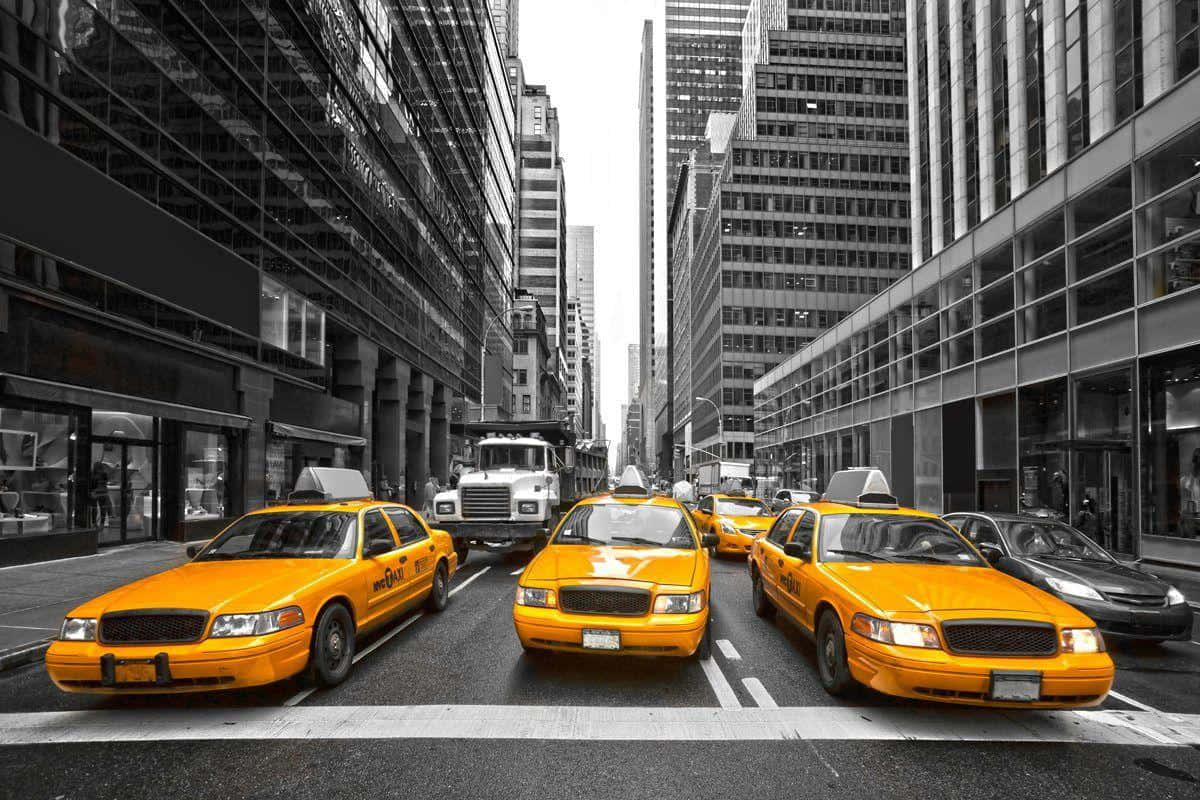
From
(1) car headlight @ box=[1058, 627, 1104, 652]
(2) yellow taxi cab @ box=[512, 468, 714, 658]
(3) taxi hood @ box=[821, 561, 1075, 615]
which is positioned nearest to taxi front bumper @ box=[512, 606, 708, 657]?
(2) yellow taxi cab @ box=[512, 468, 714, 658]

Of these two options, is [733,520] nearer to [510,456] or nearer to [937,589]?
[510,456]

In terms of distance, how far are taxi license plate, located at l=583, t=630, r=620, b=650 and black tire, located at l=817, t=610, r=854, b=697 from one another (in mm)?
1727

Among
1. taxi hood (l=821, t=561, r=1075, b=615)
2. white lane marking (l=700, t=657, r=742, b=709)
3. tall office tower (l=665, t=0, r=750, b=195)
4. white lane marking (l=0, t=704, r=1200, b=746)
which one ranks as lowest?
white lane marking (l=700, t=657, r=742, b=709)

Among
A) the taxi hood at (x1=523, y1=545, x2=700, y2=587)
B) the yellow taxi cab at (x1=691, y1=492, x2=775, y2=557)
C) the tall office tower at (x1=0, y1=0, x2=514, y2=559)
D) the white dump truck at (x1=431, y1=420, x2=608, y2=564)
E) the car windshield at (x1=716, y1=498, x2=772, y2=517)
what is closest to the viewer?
the taxi hood at (x1=523, y1=545, x2=700, y2=587)

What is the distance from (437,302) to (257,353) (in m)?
21.8

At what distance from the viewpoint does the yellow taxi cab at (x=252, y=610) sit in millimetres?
4973

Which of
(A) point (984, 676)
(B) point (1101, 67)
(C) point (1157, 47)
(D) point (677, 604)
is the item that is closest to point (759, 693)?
(D) point (677, 604)

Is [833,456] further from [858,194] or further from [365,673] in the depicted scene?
[858,194]

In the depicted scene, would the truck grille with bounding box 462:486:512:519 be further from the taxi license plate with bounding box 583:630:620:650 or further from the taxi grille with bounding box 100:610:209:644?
the taxi grille with bounding box 100:610:209:644

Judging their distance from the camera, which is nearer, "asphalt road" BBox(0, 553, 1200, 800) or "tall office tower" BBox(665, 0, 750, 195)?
"asphalt road" BBox(0, 553, 1200, 800)

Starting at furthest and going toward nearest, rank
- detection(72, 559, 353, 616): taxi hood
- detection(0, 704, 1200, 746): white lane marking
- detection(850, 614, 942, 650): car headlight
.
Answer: detection(72, 559, 353, 616): taxi hood → detection(850, 614, 942, 650): car headlight → detection(0, 704, 1200, 746): white lane marking

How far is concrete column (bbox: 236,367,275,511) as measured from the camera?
19.5 m

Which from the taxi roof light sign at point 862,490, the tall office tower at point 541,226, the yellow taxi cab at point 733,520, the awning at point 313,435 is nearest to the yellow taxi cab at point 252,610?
the taxi roof light sign at point 862,490

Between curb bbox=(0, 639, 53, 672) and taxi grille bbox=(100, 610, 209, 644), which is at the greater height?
taxi grille bbox=(100, 610, 209, 644)
